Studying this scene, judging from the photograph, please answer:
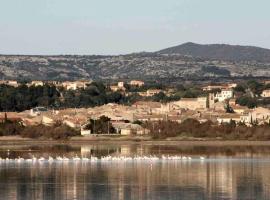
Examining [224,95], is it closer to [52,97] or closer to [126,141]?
[52,97]

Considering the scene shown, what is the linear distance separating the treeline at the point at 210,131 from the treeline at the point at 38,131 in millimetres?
7475

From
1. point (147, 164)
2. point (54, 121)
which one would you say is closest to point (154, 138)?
point (54, 121)

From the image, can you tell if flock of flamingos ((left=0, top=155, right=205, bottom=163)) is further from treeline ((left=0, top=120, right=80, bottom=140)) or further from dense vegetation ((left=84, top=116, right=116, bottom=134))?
dense vegetation ((left=84, top=116, right=116, bottom=134))

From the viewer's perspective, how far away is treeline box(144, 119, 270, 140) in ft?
285

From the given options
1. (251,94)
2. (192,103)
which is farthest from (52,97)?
(251,94)

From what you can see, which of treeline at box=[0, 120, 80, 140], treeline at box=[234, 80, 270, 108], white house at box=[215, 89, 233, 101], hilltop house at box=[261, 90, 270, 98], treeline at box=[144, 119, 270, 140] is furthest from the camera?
white house at box=[215, 89, 233, 101]

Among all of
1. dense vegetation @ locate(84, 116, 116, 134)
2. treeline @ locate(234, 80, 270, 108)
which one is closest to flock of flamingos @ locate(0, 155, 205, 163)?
dense vegetation @ locate(84, 116, 116, 134)

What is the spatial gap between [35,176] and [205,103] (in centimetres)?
8469

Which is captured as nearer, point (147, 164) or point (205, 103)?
point (147, 164)

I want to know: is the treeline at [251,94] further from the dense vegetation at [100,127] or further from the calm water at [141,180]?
the calm water at [141,180]

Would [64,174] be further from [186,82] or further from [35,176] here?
[186,82]

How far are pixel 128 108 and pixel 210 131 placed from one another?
30228 millimetres

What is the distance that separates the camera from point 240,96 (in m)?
136

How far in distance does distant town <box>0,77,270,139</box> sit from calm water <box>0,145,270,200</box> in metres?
37.2
